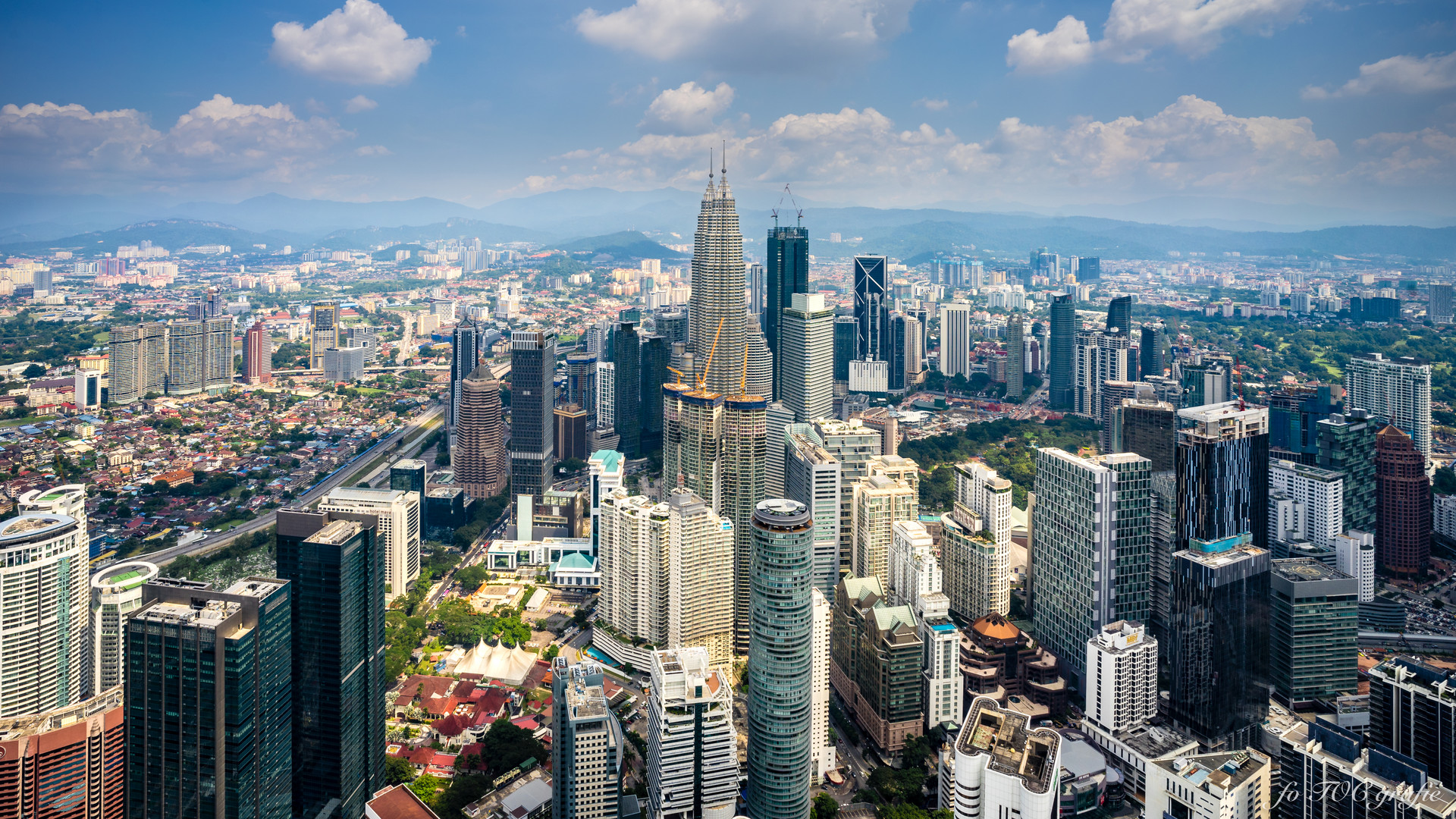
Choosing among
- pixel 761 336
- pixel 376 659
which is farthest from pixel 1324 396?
pixel 376 659

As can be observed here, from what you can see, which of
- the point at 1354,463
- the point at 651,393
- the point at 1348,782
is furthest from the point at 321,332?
the point at 1348,782

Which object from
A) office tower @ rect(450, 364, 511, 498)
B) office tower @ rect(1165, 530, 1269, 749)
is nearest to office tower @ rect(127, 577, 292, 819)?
office tower @ rect(1165, 530, 1269, 749)

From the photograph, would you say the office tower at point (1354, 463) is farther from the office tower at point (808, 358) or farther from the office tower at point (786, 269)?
the office tower at point (786, 269)

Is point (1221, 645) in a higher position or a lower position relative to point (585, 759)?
higher

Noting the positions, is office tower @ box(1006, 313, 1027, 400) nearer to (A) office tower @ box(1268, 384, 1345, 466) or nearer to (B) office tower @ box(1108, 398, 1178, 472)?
(A) office tower @ box(1268, 384, 1345, 466)

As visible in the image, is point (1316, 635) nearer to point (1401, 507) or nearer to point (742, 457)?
point (1401, 507)
